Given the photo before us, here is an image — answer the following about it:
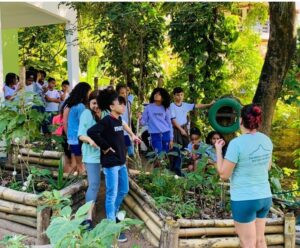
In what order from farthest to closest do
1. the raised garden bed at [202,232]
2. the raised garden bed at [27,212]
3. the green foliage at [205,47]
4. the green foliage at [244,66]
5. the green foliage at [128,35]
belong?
the green foliage at [244,66] < the green foliage at [205,47] < the green foliage at [128,35] < the raised garden bed at [27,212] < the raised garden bed at [202,232]

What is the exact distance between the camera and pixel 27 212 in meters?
4.83

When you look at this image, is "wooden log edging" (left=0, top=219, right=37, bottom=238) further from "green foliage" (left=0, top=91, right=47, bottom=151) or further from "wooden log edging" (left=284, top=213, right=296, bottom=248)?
"wooden log edging" (left=284, top=213, right=296, bottom=248)

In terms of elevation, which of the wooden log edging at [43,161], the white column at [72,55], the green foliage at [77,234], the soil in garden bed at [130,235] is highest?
the white column at [72,55]

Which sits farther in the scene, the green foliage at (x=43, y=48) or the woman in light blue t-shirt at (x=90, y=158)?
the green foliage at (x=43, y=48)

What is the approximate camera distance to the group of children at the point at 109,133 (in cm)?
453

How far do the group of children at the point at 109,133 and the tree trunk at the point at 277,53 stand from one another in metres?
0.84

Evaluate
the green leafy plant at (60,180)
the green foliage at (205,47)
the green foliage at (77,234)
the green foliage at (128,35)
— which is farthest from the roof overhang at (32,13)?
the green foliage at (77,234)

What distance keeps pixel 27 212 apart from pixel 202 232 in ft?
5.87

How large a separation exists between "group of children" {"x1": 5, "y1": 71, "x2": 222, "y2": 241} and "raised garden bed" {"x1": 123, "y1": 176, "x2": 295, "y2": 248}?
40 centimetres

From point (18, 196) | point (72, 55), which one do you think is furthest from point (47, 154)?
point (72, 55)

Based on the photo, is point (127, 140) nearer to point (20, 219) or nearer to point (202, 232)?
point (20, 219)

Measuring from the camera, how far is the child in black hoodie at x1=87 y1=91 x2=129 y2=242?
4492 mm

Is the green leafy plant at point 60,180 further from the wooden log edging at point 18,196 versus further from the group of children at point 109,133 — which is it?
the wooden log edging at point 18,196

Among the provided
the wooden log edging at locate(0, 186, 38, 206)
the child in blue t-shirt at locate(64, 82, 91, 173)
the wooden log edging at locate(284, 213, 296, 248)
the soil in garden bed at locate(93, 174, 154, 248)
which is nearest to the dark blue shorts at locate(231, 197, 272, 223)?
the wooden log edging at locate(284, 213, 296, 248)
